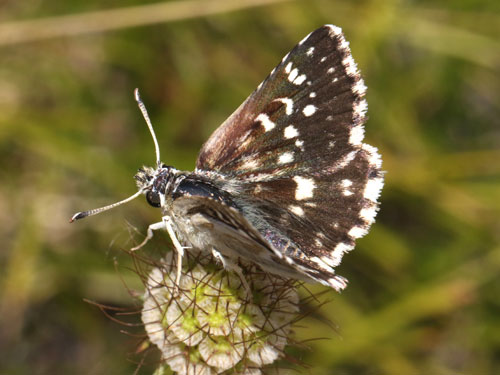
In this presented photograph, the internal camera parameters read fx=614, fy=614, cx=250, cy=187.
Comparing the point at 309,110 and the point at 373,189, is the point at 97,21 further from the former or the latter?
the point at 373,189

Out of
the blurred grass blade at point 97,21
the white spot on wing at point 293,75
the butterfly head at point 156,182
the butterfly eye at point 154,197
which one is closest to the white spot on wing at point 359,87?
the white spot on wing at point 293,75

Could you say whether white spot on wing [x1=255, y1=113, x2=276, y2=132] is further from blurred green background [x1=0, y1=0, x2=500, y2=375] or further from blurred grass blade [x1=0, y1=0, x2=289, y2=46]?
blurred grass blade [x1=0, y1=0, x2=289, y2=46]

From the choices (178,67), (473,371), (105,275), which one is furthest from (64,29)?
(473,371)

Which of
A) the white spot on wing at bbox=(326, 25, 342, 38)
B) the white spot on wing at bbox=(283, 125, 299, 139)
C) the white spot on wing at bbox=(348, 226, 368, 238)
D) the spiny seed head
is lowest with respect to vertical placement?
the spiny seed head

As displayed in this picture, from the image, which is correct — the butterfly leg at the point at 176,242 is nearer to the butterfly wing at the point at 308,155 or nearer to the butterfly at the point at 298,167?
the butterfly at the point at 298,167

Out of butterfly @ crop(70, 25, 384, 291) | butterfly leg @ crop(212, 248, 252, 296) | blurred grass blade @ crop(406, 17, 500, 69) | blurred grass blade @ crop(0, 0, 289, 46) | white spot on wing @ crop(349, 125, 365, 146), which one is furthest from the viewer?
blurred grass blade @ crop(406, 17, 500, 69)

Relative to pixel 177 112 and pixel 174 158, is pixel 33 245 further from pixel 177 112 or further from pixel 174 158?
pixel 177 112

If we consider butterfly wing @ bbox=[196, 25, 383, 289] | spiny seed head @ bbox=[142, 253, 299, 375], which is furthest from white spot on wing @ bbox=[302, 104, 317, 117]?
spiny seed head @ bbox=[142, 253, 299, 375]
